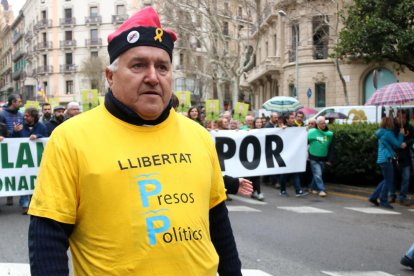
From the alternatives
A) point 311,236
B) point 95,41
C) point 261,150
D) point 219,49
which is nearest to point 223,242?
point 311,236

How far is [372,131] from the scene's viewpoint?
1228 centimetres

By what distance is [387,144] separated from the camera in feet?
32.7

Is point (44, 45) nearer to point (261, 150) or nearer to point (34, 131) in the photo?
point (261, 150)

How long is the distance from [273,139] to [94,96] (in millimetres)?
10298

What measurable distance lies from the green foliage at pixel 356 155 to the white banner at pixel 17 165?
6.61 m

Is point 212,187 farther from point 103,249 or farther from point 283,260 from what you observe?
point 283,260

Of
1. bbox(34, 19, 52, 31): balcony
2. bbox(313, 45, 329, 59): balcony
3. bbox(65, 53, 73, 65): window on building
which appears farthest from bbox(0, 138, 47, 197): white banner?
bbox(34, 19, 52, 31): balcony

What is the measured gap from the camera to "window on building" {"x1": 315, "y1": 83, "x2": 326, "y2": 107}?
36.2 meters

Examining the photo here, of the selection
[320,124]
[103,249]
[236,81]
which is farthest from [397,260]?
[236,81]

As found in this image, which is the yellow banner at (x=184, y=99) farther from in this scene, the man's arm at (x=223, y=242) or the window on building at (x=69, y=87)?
the window on building at (x=69, y=87)

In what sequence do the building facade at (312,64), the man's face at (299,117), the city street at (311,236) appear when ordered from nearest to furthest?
the city street at (311,236), the man's face at (299,117), the building facade at (312,64)

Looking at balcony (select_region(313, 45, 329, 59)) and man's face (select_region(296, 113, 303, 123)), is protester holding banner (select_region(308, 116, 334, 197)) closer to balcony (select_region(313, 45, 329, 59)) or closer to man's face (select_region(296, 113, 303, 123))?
man's face (select_region(296, 113, 303, 123))

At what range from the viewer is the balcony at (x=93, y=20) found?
3007 inches

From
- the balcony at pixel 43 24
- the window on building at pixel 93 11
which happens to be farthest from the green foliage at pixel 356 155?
the balcony at pixel 43 24
